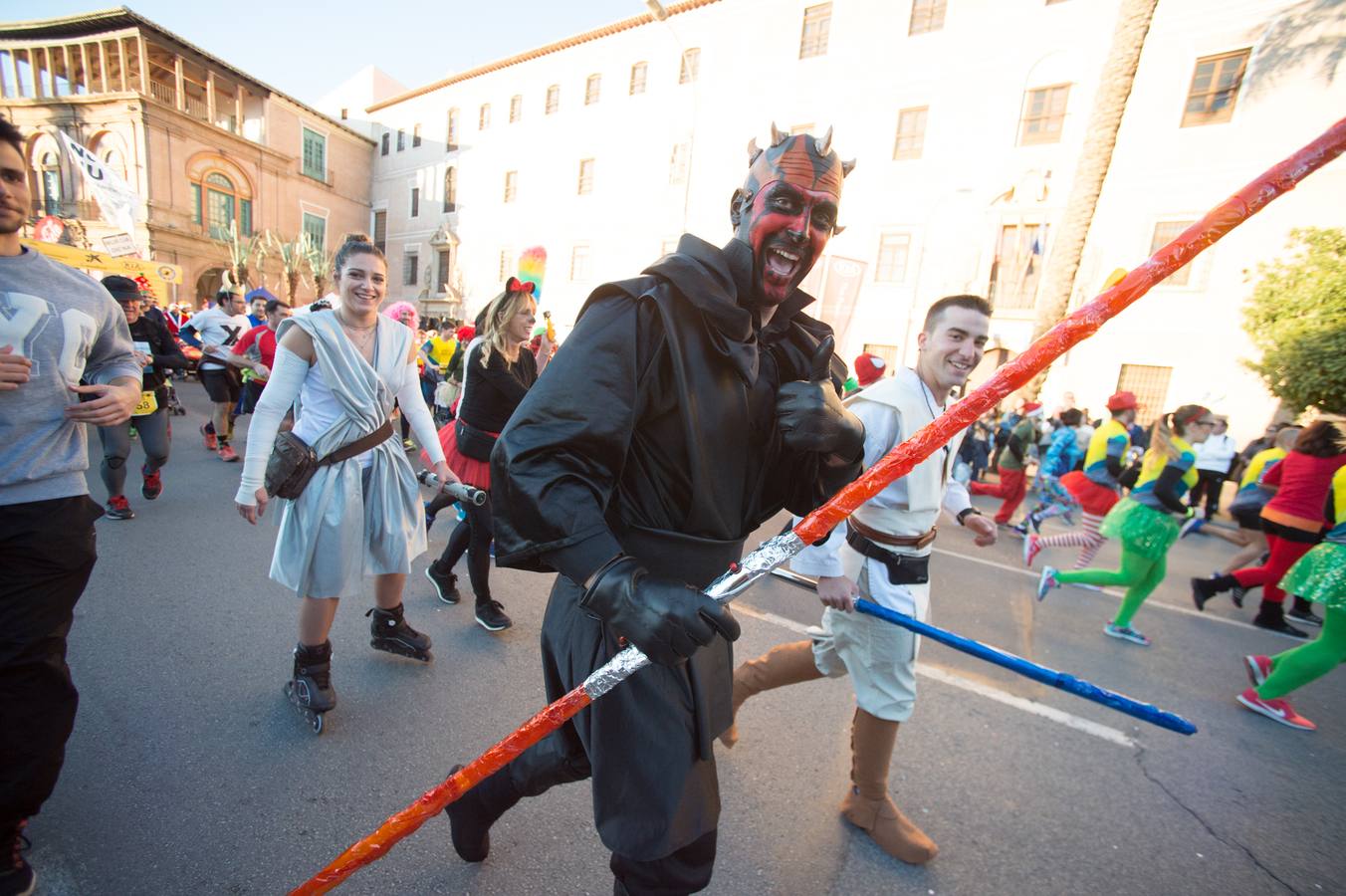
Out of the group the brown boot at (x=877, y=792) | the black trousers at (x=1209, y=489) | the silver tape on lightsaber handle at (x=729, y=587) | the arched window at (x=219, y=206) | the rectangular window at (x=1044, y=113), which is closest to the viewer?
the silver tape on lightsaber handle at (x=729, y=587)

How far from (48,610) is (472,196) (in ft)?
101

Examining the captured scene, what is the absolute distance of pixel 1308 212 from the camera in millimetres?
12578

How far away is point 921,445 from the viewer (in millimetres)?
1206

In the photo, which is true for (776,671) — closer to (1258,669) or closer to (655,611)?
(655,611)

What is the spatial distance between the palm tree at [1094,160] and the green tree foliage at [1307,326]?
132 inches

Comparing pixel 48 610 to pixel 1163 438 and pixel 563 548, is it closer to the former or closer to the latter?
pixel 563 548

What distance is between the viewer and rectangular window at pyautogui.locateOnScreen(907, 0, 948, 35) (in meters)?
16.6

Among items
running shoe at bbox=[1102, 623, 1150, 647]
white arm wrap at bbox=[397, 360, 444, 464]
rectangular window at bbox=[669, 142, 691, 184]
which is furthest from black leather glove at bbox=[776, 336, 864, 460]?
rectangular window at bbox=[669, 142, 691, 184]

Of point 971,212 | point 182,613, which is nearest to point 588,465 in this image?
point 182,613

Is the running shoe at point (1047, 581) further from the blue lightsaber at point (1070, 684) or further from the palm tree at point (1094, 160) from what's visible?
the palm tree at point (1094, 160)

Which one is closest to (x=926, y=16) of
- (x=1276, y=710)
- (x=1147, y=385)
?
(x=1147, y=385)

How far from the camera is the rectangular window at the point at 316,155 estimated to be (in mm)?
30453

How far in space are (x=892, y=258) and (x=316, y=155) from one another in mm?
30659

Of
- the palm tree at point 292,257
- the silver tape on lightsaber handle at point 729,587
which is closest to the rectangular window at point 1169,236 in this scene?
the silver tape on lightsaber handle at point 729,587
